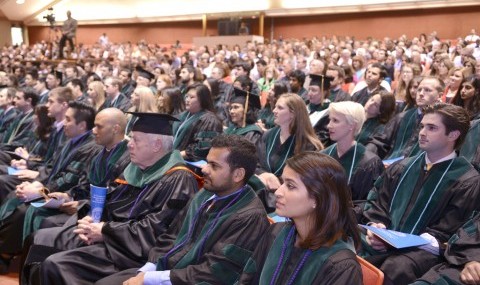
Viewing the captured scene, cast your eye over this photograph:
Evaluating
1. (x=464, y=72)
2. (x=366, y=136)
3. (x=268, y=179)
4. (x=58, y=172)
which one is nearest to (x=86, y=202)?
(x=58, y=172)

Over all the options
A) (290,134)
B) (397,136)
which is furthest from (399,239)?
(397,136)

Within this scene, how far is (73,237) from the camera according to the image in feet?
11.2

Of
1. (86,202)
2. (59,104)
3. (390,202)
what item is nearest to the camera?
(390,202)

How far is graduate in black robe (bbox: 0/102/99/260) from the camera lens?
4.15 meters

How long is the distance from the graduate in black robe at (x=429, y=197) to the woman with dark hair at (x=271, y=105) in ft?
12.4

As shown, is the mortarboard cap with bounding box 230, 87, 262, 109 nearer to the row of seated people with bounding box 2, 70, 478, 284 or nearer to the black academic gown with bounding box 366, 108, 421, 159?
the row of seated people with bounding box 2, 70, 478, 284

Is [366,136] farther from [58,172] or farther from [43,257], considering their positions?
[43,257]

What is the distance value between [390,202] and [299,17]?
2237cm

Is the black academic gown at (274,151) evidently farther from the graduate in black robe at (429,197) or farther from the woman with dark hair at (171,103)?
the woman with dark hair at (171,103)

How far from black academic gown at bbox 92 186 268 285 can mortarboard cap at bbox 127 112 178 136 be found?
783mm

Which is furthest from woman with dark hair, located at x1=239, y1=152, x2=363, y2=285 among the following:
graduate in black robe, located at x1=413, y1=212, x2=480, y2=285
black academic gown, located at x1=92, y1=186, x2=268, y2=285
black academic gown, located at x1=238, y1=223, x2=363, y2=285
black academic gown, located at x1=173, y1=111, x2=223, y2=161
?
black academic gown, located at x1=173, y1=111, x2=223, y2=161

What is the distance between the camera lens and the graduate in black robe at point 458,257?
246 centimetres

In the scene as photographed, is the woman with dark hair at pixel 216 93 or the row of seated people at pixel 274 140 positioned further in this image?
the woman with dark hair at pixel 216 93

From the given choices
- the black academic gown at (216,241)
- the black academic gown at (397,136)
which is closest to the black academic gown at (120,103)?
the black academic gown at (397,136)
